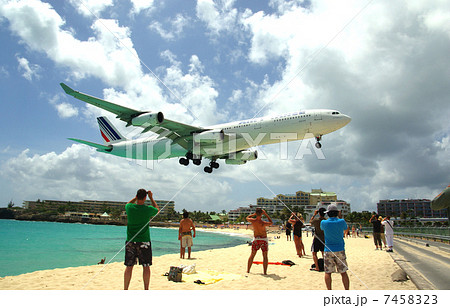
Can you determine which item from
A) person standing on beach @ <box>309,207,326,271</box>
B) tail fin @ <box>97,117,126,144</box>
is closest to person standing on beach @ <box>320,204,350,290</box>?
person standing on beach @ <box>309,207,326,271</box>

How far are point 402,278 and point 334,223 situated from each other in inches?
124

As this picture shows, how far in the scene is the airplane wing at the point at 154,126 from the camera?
20.9 metres

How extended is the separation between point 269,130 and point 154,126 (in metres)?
10.7

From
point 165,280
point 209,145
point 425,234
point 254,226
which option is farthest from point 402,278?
point 425,234

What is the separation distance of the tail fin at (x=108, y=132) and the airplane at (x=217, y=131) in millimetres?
7237

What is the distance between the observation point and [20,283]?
8805 mm

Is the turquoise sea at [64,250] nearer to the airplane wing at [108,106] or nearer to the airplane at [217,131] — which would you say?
the airplane at [217,131]

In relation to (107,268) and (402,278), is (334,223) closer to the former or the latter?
(402,278)

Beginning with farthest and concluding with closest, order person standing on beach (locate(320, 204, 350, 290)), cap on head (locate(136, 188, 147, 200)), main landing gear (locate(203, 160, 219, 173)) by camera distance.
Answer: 1. main landing gear (locate(203, 160, 219, 173))
2. person standing on beach (locate(320, 204, 350, 290))
3. cap on head (locate(136, 188, 147, 200))

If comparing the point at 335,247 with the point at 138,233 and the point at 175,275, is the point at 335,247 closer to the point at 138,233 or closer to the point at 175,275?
the point at 138,233

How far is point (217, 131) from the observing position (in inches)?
1059

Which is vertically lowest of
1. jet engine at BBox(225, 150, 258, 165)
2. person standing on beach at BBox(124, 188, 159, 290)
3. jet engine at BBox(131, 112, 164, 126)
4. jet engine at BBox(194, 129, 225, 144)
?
person standing on beach at BBox(124, 188, 159, 290)

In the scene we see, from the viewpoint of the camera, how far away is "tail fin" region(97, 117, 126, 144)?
136 ft

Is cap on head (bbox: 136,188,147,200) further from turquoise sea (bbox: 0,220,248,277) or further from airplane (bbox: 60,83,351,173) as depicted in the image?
turquoise sea (bbox: 0,220,248,277)
